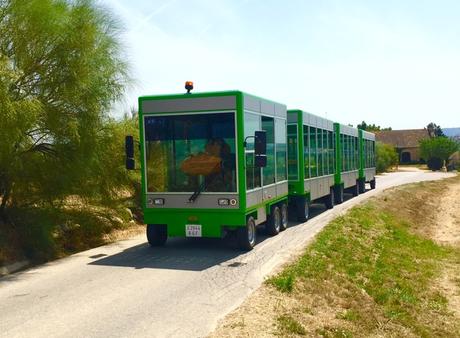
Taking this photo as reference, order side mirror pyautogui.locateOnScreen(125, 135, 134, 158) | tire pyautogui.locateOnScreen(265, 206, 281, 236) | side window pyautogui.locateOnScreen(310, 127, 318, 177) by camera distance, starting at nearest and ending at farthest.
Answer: side mirror pyautogui.locateOnScreen(125, 135, 134, 158) < tire pyautogui.locateOnScreen(265, 206, 281, 236) < side window pyautogui.locateOnScreen(310, 127, 318, 177)

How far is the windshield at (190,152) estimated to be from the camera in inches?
402

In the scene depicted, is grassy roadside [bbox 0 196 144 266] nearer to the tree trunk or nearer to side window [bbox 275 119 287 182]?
the tree trunk

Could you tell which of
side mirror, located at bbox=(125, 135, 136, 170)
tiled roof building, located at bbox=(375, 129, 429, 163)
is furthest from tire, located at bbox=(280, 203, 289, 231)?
tiled roof building, located at bbox=(375, 129, 429, 163)

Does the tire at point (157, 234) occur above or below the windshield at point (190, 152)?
below

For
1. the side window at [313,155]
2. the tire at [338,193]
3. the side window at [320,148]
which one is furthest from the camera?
the tire at [338,193]

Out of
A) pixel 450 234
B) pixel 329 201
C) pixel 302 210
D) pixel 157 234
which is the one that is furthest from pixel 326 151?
pixel 157 234

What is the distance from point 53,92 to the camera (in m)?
11.0

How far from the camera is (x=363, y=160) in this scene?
83.1 ft

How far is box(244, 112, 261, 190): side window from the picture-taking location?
1039cm

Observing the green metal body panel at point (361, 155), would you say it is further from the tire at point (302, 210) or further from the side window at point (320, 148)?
the tire at point (302, 210)

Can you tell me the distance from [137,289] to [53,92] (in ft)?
17.3

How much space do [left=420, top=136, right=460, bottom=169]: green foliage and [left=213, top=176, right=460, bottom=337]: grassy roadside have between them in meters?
48.8

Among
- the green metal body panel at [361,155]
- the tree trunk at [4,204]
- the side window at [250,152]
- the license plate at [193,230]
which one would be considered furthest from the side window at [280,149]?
the green metal body panel at [361,155]

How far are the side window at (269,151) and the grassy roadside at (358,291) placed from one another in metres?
1.86
